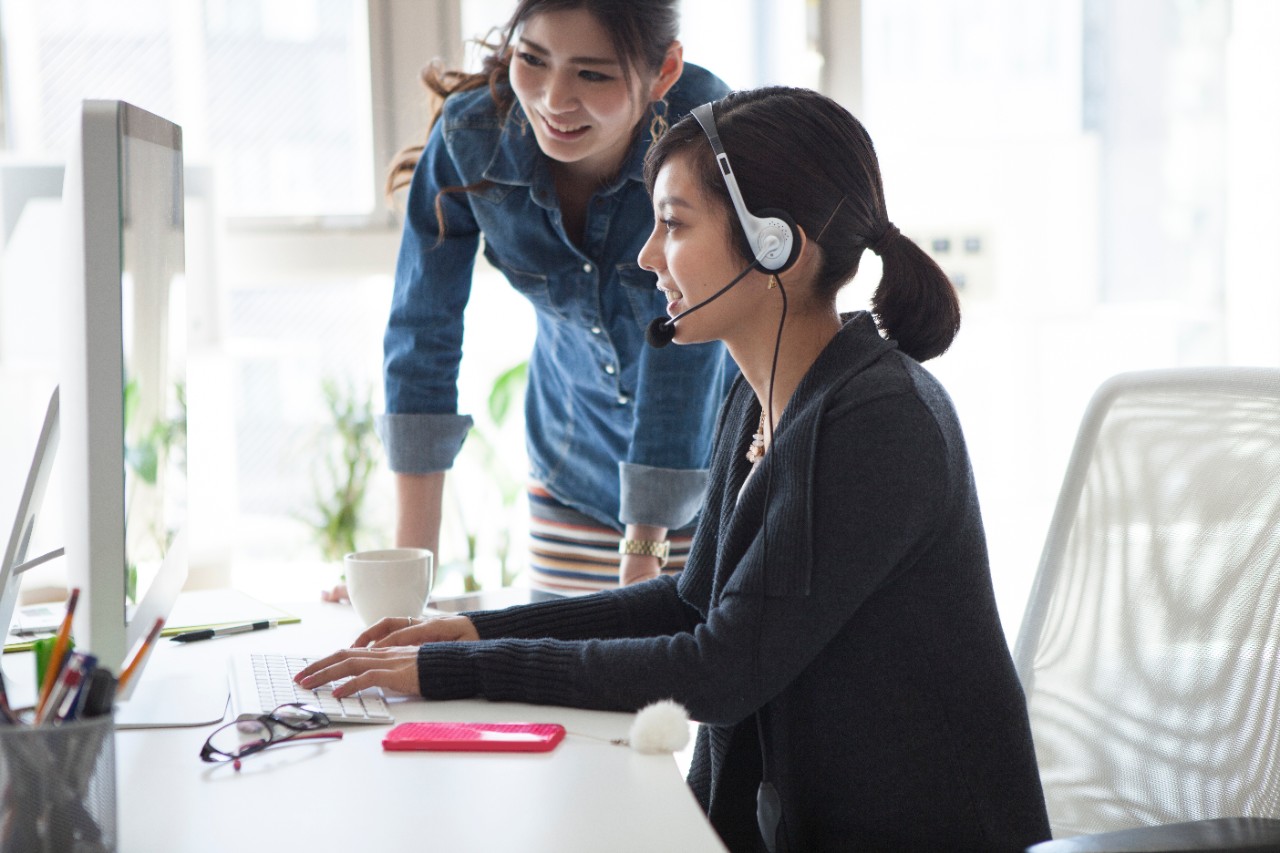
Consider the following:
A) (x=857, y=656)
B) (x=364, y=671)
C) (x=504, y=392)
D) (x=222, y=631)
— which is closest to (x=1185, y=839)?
(x=857, y=656)

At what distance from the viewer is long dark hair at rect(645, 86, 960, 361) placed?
3.65ft

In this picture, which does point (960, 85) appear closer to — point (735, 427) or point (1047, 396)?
point (1047, 396)

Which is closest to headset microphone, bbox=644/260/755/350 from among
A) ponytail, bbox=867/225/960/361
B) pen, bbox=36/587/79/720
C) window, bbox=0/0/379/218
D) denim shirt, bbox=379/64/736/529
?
ponytail, bbox=867/225/960/361

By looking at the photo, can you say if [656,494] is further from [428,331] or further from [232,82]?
[232,82]

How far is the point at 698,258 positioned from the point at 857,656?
410mm

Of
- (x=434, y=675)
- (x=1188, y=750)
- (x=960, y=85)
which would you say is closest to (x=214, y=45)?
(x=960, y=85)

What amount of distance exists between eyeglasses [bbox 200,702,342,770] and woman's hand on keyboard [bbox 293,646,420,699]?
43mm

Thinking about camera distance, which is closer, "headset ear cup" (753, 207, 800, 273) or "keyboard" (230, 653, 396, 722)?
"keyboard" (230, 653, 396, 722)

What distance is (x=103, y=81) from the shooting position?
9.04ft

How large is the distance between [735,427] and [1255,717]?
0.55 metres

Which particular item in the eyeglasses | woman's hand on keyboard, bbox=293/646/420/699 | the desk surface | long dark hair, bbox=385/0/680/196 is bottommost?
the desk surface

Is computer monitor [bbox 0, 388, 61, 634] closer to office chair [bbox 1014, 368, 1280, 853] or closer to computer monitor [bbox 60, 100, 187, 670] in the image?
computer monitor [bbox 60, 100, 187, 670]

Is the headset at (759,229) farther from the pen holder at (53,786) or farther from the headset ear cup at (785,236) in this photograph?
the pen holder at (53,786)

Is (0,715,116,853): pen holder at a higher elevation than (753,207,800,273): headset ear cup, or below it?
below
